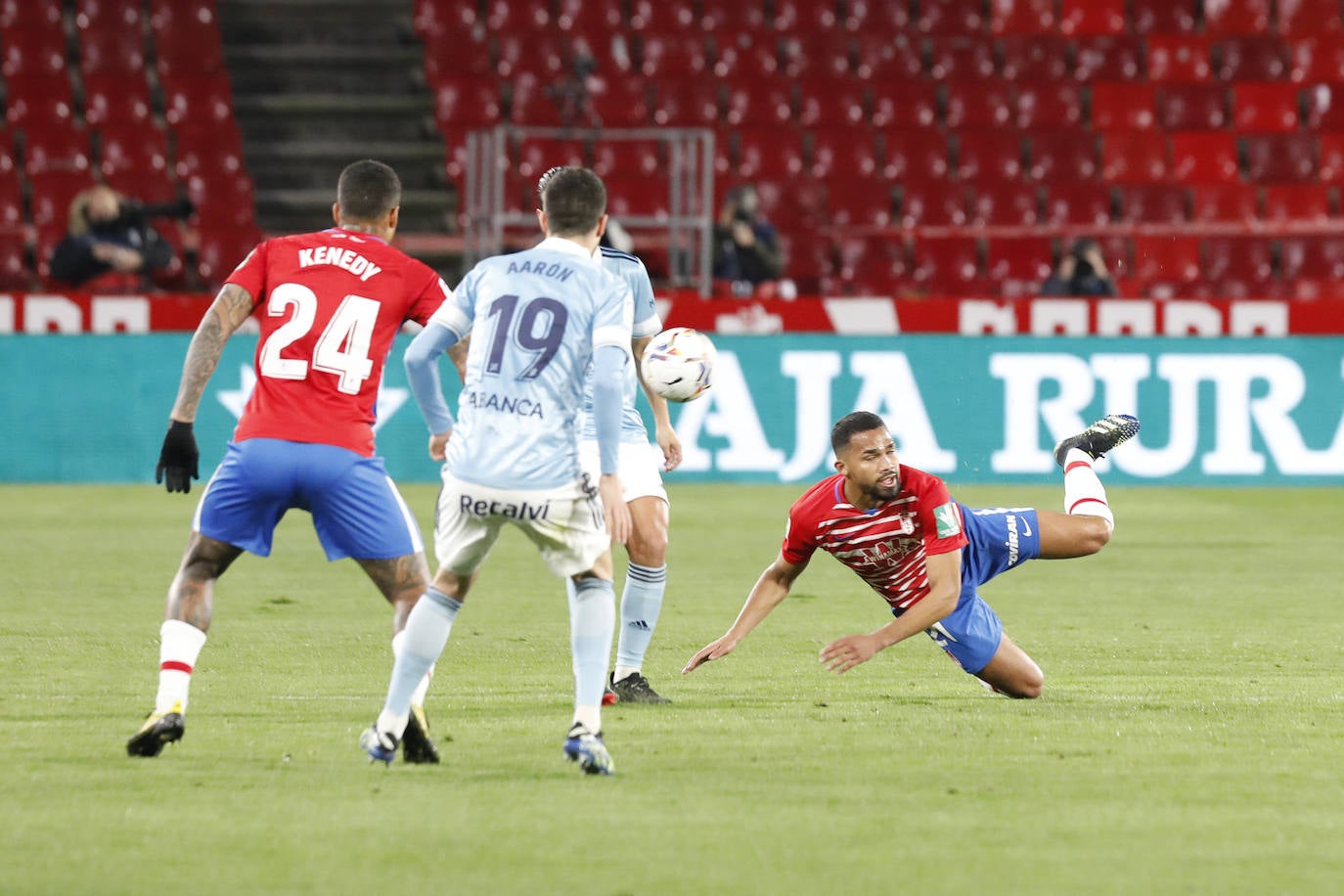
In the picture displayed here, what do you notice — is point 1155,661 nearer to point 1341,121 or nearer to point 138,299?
point 138,299

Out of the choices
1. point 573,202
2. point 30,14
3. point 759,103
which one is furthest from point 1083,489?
point 30,14

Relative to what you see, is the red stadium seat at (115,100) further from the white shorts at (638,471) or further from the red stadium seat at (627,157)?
the white shorts at (638,471)

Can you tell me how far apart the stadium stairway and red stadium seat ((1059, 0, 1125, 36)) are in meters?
6.87

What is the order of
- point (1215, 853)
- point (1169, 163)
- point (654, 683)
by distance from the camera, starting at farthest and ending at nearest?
point (1169, 163) < point (654, 683) < point (1215, 853)

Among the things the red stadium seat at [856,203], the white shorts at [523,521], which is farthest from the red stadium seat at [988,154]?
the white shorts at [523,521]

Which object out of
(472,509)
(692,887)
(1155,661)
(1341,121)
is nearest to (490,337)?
(472,509)

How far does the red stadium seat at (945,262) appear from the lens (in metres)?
19.2

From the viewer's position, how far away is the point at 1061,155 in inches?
805

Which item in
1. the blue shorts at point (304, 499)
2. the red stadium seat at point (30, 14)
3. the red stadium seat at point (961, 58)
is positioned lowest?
the blue shorts at point (304, 499)

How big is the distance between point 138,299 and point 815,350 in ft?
18.1

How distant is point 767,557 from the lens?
464 inches

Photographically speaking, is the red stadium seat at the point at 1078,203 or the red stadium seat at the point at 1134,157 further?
the red stadium seat at the point at 1134,157

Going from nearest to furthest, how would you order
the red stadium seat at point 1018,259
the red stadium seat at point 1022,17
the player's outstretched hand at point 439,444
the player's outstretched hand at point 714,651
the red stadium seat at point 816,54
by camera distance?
1. the player's outstretched hand at point 439,444
2. the player's outstretched hand at point 714,651
3. the red stadium seat at point 1018,259
4. the red stadium seat at point 816,54
5. the red stadium seat at point 1022,17

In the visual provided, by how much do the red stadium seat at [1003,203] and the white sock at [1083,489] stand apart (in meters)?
11.6
